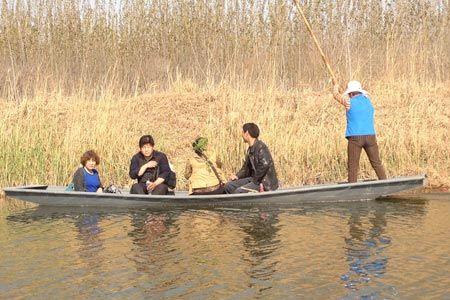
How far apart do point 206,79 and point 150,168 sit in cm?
641

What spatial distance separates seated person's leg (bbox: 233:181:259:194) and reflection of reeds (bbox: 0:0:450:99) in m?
5.01

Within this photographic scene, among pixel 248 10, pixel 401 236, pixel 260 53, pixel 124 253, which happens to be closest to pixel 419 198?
pixel 401 236

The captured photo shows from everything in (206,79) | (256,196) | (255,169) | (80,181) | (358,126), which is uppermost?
(206,79)

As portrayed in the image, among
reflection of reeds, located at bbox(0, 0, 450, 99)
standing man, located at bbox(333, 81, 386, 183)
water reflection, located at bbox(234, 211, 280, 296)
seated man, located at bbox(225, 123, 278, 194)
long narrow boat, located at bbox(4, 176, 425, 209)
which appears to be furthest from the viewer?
reflection of reeds, located at bbox(0, 0, 450, 99)

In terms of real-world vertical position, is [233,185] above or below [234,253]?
above

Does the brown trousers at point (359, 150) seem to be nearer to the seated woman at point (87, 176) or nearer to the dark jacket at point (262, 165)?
the dark jacket at point (262, 165)

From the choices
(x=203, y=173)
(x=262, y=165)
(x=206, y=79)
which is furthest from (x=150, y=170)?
(x=206, y=79)

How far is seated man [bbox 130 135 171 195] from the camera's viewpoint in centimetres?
1152

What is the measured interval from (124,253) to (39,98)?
971cm

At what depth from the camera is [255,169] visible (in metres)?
11.5

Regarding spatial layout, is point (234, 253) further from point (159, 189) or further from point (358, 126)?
point (358, 126)

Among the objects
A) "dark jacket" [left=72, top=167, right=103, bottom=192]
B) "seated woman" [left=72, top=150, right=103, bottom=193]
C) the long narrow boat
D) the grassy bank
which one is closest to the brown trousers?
the long narrow boat

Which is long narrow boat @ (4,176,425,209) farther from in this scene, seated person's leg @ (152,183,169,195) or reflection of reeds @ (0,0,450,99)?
reflection of reeds @ (0,0,450,99)

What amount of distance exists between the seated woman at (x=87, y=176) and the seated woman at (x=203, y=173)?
142cm
